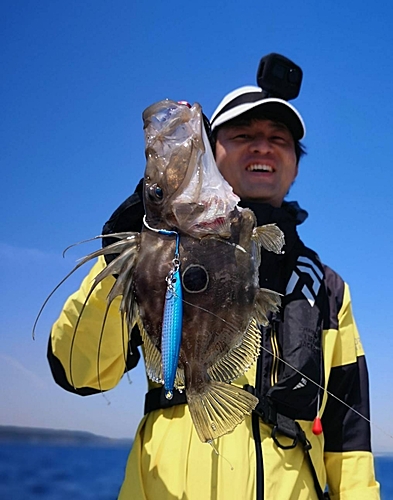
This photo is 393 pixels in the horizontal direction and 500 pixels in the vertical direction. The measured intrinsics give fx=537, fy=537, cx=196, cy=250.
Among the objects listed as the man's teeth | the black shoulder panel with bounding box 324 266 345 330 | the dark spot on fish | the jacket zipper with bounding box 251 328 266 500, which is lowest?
the jacket zipper with bounding box 251 328 266 500

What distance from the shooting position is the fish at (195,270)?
2094 millimetres

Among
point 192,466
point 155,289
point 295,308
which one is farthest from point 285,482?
point 155,289

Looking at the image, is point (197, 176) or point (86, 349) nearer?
point (197, 176)

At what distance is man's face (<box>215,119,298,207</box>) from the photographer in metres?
3.83

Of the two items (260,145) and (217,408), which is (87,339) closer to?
(217,408)

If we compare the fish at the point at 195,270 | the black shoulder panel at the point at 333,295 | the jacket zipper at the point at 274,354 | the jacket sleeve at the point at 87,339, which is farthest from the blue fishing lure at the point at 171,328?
the black shoulder panel at the point at 333,295

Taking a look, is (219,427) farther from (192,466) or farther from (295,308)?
(295,308)

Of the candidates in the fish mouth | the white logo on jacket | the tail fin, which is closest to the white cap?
the white logo on jacket

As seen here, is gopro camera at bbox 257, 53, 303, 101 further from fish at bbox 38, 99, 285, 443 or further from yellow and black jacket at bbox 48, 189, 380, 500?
fish at bbox 38, 99, 285, 443

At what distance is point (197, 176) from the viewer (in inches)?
88.2

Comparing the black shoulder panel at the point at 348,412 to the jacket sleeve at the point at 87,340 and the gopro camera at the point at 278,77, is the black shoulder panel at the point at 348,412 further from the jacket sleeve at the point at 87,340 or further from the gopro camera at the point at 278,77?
the gopro camera at the point at 278,77

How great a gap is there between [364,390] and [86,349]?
1.99 m

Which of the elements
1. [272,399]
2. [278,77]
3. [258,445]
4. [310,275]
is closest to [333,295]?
[310,275]

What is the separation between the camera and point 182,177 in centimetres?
223
